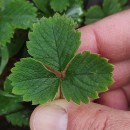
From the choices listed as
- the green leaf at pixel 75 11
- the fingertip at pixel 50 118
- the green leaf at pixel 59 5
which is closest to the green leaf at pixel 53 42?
the fingertip at pixel 50 118

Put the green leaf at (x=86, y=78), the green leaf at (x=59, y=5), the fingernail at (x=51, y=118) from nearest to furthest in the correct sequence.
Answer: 1. the green leaf at (x=86, y=78)
2. the fingernail at (x=51, y=118)
3. the green leaf at (x=59, y=5)

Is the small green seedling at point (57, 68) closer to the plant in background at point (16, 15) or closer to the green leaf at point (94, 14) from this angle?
the plant in background at point (16, 15)

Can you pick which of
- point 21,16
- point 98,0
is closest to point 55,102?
point 21,16

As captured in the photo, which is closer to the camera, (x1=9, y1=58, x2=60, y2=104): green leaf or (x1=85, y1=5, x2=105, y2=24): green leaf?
(x1=9, y1=58, x2=60, y2=104): green leaf

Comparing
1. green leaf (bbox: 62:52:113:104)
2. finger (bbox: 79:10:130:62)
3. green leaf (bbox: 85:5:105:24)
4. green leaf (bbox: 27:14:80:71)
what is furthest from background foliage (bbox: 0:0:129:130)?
green leaf (bbox: 62:52:113:104)

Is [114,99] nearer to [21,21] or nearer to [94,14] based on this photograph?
[94,14]

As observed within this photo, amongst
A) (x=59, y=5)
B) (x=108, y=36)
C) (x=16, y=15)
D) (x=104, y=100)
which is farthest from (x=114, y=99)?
(x=16, y=15)

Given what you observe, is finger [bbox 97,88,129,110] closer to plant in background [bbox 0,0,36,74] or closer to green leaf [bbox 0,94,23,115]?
green leaf [bbox 0,94,23,115]
